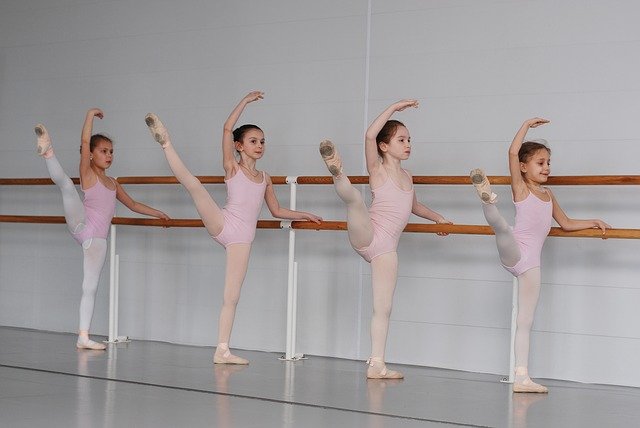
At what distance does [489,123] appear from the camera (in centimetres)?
562

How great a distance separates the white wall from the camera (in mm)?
5293

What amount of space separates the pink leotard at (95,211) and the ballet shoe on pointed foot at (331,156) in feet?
6.53

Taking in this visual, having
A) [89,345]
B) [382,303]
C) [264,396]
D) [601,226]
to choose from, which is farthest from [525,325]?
[89,345]

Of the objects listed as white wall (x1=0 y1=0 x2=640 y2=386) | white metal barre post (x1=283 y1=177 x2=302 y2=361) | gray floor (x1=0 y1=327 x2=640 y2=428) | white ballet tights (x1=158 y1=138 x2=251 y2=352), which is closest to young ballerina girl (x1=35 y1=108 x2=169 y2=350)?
gray floor (x1=0 y1=327 x2=640 y2=428)

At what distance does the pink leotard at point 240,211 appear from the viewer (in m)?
5.63

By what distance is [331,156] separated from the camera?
15.2 ft

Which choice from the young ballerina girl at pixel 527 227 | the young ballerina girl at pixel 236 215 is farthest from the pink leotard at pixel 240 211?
the young ballerina girl at pixel 527 227

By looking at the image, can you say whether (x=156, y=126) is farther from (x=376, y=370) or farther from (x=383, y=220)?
(x=376, y=370)

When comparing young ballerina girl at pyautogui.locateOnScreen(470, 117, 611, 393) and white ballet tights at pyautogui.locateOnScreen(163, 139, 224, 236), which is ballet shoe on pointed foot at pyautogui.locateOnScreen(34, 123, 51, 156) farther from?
young ballerina girl at pyautogui.locateOnScreen(470, 117, 611, 393)

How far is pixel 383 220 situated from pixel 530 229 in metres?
0.70

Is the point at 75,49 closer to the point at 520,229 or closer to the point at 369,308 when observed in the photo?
the point at 369,308

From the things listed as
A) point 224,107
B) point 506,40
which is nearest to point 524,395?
point 506,40

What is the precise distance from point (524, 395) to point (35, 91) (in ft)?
14.5

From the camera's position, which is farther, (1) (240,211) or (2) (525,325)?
(1) (240,211)
